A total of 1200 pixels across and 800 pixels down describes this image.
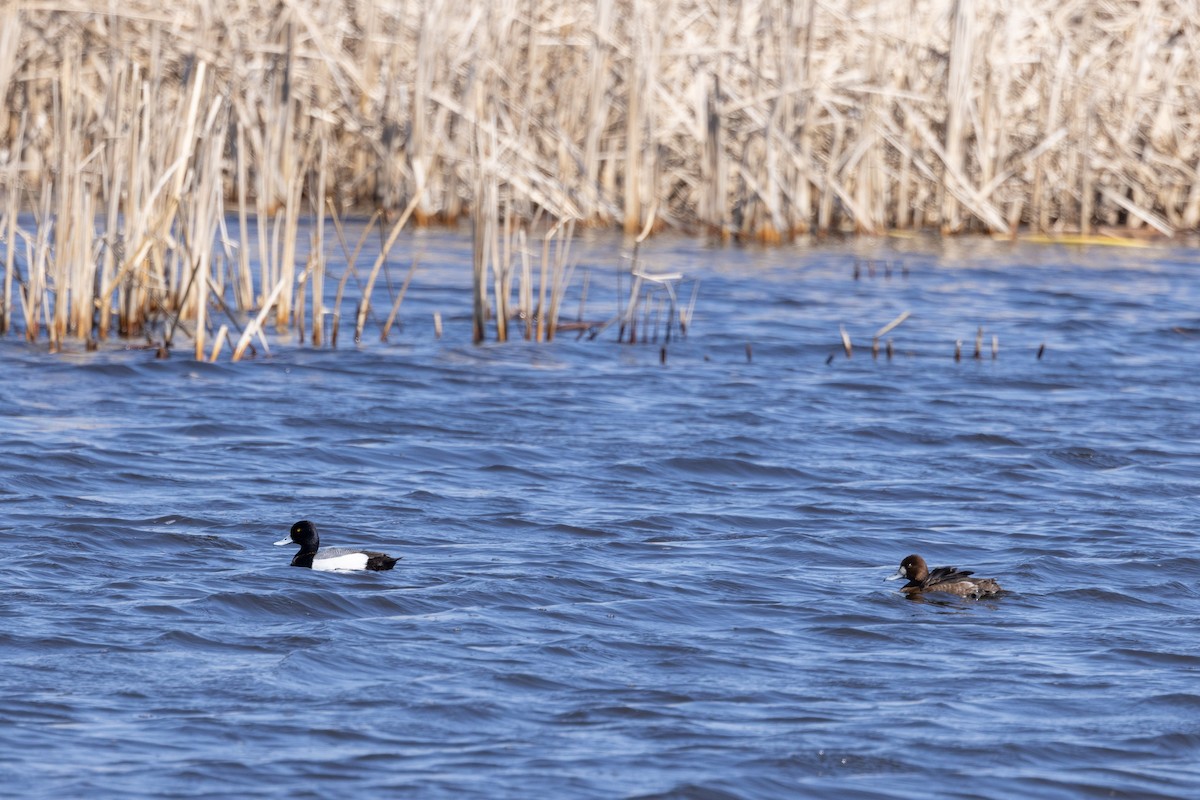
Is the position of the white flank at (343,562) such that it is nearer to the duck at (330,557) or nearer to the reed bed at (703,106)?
the duck at (330,557)

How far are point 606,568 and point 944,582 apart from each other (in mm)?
1364

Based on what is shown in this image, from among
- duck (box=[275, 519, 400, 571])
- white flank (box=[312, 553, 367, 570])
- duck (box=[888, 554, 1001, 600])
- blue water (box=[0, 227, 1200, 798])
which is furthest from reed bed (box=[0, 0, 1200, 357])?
duck (box=[888, 554, 1001, 600])

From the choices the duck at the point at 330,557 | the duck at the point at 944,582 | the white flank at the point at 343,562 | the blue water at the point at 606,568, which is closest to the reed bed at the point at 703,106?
the blue water at the point at 606,568

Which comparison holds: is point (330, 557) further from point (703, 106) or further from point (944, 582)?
point (703, 106)

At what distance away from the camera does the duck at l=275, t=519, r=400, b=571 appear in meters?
6.89

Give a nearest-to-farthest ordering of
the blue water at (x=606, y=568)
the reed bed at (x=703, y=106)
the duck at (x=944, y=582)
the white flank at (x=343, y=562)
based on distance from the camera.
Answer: the blue water at (x=606, y=568) → the duck at (x=944, y=582) → the white flank at (x=343, y=562) → the reed bed at (x=703, y=106)

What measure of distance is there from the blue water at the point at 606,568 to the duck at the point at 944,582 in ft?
0.24

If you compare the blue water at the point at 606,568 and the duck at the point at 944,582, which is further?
the duck at the point at 944,582

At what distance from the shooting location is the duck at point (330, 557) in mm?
6895

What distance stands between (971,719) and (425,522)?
3249 millimetres

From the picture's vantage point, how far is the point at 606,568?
728 centimetres

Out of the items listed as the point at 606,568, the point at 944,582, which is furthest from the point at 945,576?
the point at 606,568

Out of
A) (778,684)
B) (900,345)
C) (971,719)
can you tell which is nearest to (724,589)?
(778,684)

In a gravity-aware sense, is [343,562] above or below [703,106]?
below
